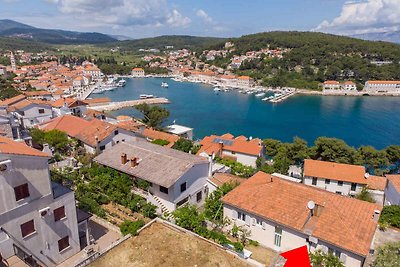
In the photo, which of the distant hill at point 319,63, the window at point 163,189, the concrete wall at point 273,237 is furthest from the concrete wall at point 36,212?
the distant hill at point 319,63

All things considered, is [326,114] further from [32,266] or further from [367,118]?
[32,266]

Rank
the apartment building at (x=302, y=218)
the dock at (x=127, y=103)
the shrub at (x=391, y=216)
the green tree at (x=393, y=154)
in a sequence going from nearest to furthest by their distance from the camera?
the apartment building at (x=302, y=218), the shrub at (x=391, y=216), the green tree at (x=393, y=154), the dock at (x=127, y=103)

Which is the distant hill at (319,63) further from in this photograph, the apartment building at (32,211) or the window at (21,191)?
the window at (21,191)

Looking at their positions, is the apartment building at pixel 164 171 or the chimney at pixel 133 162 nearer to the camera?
the apartment building at pixel 164 171

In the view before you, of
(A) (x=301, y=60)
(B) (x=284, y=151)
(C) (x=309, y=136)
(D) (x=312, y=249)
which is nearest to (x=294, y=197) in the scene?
(D) (x=312, y=249)

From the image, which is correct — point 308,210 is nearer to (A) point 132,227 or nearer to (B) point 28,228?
(A) point 132,227

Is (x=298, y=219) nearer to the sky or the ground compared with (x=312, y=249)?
nearer to the sky
